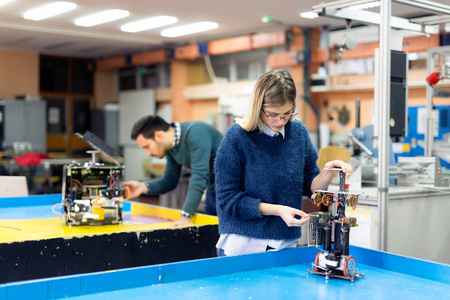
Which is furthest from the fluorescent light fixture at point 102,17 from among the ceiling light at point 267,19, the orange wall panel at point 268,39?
the orange wall panel at point 268,39

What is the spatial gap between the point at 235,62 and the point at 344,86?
2.56 m

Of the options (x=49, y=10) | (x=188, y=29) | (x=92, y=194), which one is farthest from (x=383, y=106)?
(x=188, y=29)

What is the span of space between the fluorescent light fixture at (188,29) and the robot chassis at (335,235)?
20.5 feet

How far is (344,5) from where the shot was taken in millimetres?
3033

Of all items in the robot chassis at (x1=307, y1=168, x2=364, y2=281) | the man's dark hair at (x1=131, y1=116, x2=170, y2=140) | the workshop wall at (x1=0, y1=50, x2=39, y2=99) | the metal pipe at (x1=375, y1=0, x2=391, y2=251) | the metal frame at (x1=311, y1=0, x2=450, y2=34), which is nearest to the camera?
the robot chassis at (x1=307, y1=168, x2=364, y2=281)

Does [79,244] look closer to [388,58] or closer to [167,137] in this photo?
[167,137]

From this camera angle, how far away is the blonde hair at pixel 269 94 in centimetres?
190

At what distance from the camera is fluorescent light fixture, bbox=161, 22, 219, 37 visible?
308 inches

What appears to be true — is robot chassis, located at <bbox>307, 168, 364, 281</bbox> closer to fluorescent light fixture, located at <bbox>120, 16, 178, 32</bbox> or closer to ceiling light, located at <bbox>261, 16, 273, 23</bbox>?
ceiling light, located at <bbox>261, 16, 273, 23</bbox>

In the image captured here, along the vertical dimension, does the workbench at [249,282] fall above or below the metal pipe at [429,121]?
below

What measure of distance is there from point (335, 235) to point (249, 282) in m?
0.33

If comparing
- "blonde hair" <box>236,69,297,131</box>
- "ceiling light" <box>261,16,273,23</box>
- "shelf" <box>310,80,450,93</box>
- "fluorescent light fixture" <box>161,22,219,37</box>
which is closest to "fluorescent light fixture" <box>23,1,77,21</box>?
"fluorescent light fixture" <box>161,22,219,37</box>

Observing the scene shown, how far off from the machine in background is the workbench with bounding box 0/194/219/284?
6 centimetres

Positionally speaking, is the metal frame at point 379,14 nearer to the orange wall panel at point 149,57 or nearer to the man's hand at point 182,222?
the man's hand at point 182,222
